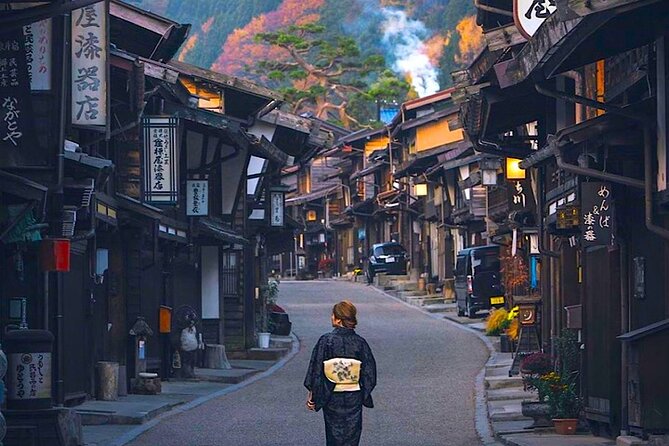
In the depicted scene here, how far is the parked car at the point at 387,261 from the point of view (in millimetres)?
68938

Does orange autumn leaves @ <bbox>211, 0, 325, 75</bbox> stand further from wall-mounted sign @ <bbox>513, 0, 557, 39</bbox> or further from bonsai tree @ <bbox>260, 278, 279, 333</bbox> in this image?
wall-mounted sign @ <bbox>513, 0, 557, 39</bbox>

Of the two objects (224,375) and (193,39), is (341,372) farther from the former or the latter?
(193,39)

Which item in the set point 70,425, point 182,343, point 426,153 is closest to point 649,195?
point 70,425

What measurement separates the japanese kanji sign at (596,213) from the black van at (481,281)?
1062 inches

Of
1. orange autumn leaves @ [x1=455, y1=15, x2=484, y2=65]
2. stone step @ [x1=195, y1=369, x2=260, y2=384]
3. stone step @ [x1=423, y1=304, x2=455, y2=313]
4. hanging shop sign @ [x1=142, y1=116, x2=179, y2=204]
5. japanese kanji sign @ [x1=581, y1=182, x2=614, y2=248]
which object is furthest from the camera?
orange autumn leaves @ [x1=455, y1=15, x2=484, y2=65]

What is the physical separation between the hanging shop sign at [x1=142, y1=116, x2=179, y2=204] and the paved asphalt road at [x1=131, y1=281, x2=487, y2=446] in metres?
3.69

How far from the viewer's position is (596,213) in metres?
15.8

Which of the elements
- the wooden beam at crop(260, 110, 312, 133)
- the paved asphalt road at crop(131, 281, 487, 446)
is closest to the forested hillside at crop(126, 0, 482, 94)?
the wooden beam at crop(260, 110, 312, 133)

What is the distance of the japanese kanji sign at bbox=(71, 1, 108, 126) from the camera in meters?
18.2

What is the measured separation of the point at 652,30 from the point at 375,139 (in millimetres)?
67237

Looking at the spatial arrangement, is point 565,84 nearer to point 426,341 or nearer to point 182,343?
point 182,343

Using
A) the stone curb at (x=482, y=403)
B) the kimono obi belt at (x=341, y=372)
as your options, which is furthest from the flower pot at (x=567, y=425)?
the kimono obi belt at (x=341, y=372)

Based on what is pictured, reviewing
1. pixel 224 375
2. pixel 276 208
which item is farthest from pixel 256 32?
pixel 224 375

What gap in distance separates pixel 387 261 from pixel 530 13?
5164 centimetres
